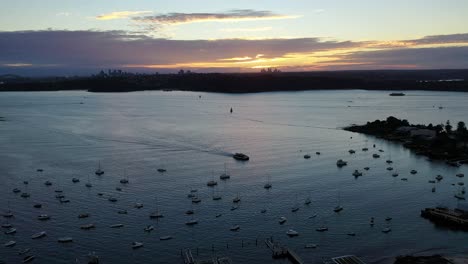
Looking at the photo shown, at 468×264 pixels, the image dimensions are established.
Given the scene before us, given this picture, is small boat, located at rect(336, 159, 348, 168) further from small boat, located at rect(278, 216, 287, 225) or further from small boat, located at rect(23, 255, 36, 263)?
small boat, located at rect(23, 255, 36, 263)

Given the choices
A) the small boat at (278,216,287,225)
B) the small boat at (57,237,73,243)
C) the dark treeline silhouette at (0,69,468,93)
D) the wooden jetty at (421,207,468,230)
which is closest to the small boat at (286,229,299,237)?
the small boat at (278,216,287,225)

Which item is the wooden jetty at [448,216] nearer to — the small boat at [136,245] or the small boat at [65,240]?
the small boat at [136,245]

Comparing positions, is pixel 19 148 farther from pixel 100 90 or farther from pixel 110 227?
pixel 100 90

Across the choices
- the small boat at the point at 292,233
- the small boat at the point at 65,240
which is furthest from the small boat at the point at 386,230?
the small boat at the point at 65,240

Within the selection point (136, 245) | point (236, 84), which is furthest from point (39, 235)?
point (236, 84)

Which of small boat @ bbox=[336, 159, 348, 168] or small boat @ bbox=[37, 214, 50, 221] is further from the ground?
small boat @ bbox=[336, 159, 348, 168]

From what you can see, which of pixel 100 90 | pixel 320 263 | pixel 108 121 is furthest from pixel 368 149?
pixel 100 90
